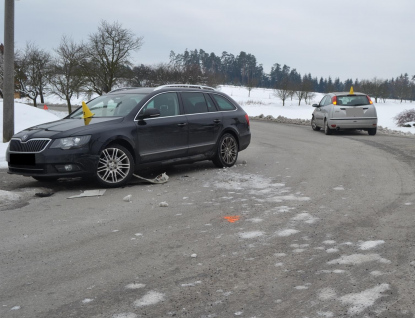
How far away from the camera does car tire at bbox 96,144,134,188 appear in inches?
297

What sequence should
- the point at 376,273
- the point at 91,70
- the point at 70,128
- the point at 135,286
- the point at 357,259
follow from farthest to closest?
the point at 91,70, the point at 70,128, the point at 357,259, the point at 376,273, the point at 135,286

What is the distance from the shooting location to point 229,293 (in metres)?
3.49

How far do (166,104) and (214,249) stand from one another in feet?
15.4

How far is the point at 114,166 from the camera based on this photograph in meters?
7.64

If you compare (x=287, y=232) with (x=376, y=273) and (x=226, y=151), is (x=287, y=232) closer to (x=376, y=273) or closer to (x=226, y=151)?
(x=376, y=273)

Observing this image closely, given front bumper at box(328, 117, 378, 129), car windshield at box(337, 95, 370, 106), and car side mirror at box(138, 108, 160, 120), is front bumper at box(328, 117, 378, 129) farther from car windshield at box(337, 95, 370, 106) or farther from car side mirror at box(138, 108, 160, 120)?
car side mirror at box(138, 108, 160, 120)

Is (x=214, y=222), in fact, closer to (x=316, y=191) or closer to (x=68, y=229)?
(x=68, y=229)

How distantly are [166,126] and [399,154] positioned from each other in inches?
258

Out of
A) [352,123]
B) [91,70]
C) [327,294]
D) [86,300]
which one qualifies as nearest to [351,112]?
[352,123]

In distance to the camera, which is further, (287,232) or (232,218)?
(232,218)

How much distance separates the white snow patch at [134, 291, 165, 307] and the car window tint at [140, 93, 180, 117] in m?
5.23

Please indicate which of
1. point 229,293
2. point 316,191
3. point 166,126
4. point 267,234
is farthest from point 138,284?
point 166,126

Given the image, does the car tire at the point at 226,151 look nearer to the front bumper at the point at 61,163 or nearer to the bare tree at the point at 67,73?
the front bumper at the point at 61,163

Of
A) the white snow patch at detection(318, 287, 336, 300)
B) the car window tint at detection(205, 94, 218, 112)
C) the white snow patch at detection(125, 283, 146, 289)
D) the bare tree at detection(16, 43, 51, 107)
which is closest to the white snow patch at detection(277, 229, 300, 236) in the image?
the white snow patch at detection(318, 287, 336, 300)
